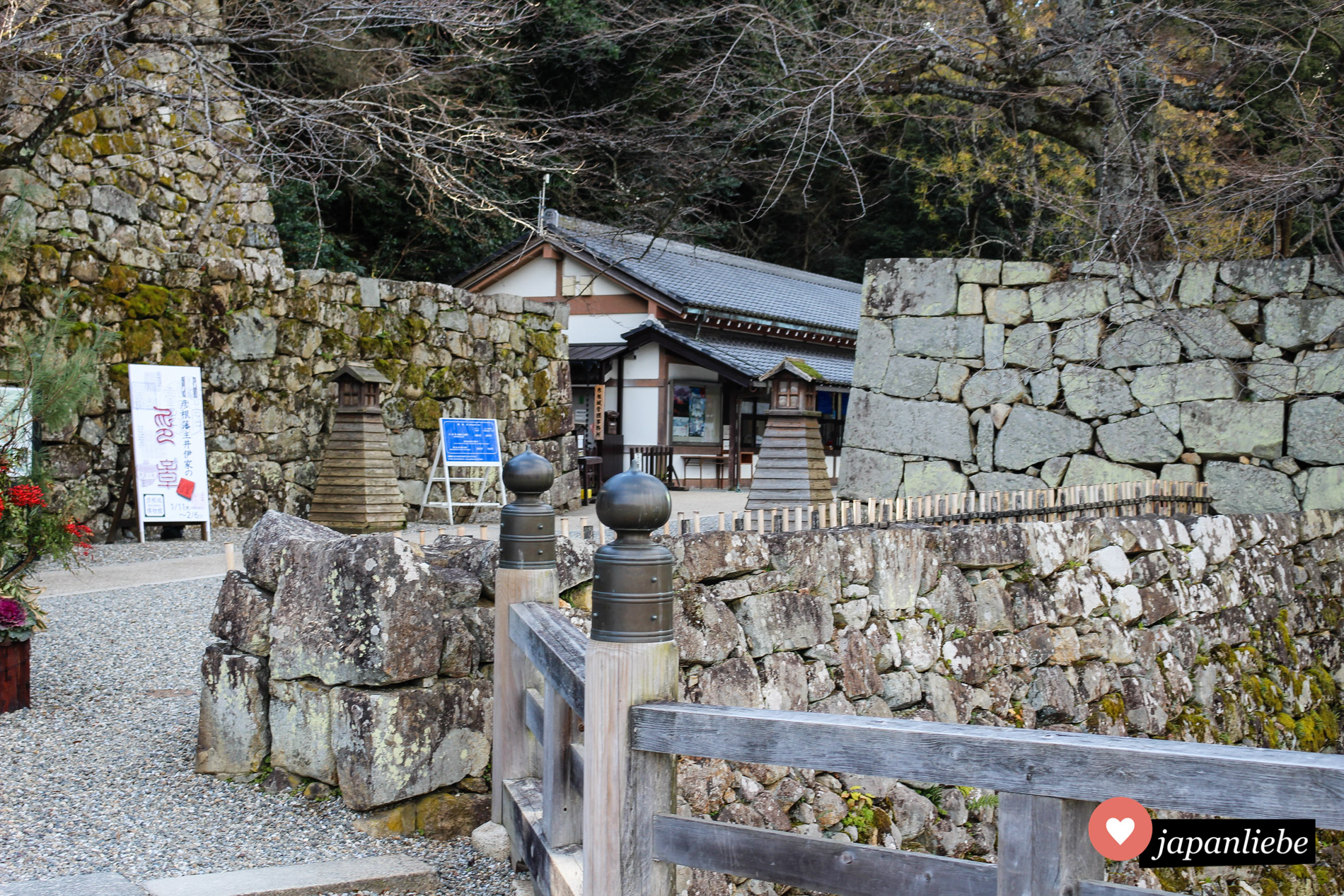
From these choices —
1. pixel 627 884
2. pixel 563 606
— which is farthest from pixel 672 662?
pixel 563 606

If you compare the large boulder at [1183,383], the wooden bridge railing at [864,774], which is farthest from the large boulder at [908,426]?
the wooden bridge railing at [864,774]

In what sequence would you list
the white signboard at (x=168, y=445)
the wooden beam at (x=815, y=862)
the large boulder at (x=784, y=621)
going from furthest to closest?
the white signboard at (x=168, y=445) < the large boulder at (x=784, y=621) < the wooden beam at (x=815, y=862)

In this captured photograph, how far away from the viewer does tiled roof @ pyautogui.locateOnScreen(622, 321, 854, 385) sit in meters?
17.9

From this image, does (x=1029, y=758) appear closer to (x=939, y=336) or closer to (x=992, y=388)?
(x=992, y=388)

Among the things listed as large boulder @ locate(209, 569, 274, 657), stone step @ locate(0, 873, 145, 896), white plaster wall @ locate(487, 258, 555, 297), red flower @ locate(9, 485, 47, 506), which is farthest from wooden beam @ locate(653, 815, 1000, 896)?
white plaster wall @ locate(487, 258, 555, 297)

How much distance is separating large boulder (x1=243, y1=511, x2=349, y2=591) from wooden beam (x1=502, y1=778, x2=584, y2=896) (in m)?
1.15

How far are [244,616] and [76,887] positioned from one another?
1.15 metres

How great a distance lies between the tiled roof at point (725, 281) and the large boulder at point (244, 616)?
1132 centimetres

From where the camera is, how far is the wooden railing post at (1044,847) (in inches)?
66.2

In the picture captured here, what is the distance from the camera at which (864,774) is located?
1.76 meters

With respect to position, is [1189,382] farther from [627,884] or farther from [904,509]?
[627,884]

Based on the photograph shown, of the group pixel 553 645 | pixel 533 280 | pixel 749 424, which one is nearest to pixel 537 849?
pixel 553 645

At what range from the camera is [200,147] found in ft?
40.2

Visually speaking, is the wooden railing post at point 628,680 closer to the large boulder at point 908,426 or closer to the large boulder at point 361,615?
the large boulder at point 361,615
